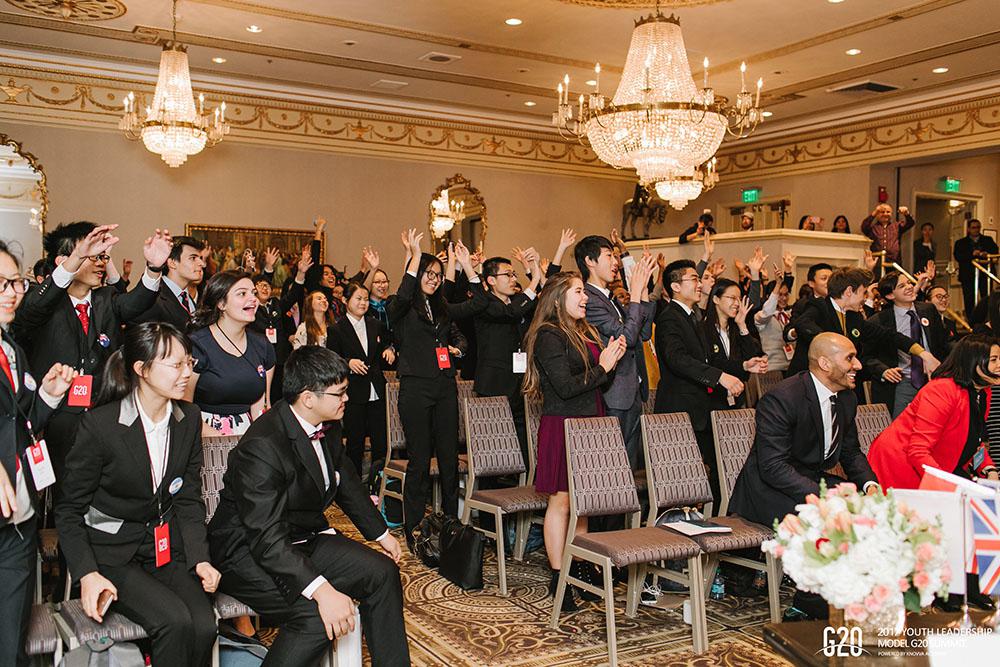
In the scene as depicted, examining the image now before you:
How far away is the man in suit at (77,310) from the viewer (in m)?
3.38

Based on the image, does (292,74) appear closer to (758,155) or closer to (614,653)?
(758,155)

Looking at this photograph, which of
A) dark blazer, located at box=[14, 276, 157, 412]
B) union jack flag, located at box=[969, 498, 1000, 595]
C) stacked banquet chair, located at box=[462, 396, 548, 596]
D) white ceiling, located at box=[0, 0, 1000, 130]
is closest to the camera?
union jack flag, located at box=[969, 498, 1000, 595]

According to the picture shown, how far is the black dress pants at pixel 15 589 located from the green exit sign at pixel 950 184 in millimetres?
13174

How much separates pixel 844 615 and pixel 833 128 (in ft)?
36.2

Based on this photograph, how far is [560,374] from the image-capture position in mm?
3977

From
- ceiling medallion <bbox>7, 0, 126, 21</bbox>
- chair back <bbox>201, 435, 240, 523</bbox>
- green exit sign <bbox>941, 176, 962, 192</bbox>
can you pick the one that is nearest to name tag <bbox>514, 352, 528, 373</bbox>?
chair back <bbox>201, 435, 240, 523</bbox>

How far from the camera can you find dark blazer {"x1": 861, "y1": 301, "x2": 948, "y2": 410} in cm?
599

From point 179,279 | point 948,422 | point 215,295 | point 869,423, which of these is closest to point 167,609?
point 215,295

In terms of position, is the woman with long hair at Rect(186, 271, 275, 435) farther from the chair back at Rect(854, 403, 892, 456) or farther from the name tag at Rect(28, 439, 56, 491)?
the chair back at Rect(854, 403, 892, 456)

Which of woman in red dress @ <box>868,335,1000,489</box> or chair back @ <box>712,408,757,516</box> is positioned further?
chair back @ <box>712,408,757,516</box>

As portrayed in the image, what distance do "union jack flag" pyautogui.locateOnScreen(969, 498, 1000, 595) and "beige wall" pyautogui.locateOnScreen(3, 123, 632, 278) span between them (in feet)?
30.3

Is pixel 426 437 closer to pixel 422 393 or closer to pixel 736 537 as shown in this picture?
pixel 422 393

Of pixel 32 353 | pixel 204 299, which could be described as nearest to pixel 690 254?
pixel 204 299

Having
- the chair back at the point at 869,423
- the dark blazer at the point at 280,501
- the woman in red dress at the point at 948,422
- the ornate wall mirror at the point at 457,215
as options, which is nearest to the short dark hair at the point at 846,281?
the chair back at the point at 869,423
